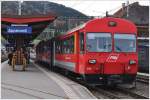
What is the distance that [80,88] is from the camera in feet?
57.7

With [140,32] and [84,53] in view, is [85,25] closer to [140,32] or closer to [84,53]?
[84,53]

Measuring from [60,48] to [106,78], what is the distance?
8785 millimetres

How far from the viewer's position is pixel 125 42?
68.1 ft

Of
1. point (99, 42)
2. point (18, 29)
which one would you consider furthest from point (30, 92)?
point (18, 29)

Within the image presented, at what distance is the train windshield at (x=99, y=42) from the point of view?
20.4 metres

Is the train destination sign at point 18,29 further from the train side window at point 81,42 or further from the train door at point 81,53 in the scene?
the train side window at point 81,42

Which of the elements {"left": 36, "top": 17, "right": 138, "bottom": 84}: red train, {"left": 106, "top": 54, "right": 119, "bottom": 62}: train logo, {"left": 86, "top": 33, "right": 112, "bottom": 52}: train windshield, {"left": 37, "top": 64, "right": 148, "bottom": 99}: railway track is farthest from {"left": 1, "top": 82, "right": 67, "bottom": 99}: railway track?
{"left": 106, "top": 54, "right": 119, "bottom": 62}: train logo

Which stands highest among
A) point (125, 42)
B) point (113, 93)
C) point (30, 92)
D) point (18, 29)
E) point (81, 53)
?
point (18, 29)

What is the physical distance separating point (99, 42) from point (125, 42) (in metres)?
1.06

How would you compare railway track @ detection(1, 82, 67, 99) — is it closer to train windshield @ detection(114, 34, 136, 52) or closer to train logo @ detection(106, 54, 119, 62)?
train logo @ detection(106, 54, 119, 62)

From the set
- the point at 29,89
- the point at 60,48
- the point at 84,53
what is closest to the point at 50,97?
the point at 29,89

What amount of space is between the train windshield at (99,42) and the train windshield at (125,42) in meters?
0.28

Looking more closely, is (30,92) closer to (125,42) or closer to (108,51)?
(108,51)

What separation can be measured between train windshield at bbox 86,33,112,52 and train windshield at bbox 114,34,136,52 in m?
0.28
